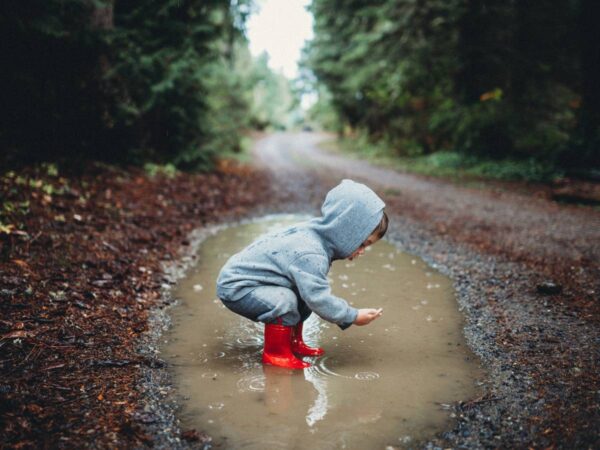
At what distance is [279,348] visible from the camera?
10.1 ft

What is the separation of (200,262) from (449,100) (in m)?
14.3

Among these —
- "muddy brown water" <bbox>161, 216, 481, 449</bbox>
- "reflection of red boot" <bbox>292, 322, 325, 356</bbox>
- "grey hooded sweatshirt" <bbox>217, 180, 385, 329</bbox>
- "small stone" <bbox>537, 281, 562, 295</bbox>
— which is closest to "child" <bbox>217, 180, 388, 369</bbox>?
"grey hooded sweatshirt" <bbox>217, 180, 385, 329</bbox>

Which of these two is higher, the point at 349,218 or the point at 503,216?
the point at 349,218

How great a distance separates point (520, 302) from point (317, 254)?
228cm

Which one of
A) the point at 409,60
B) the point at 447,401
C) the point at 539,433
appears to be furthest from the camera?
the point at 409,60

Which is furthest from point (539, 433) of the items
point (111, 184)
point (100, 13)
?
point (100, 13)

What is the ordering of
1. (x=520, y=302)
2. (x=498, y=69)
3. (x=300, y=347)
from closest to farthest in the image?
(x=300, y=347) < (x=520, y=302) < (x=498, y=69)

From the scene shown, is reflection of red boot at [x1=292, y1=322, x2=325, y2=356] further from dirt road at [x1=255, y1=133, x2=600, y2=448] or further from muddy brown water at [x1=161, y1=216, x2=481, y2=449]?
dirt road at [x1=255, y1=133, x2=600, y2=448]

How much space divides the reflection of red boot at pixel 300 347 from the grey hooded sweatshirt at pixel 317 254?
41 cm

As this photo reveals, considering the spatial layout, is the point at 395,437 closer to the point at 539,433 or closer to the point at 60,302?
the point at 539,433

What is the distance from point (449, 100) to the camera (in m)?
17.0

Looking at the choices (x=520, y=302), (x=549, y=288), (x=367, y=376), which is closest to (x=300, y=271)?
(x=367, y=376)

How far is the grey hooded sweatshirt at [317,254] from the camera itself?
289 cm

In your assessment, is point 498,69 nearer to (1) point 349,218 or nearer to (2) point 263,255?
(1) point 349,218
